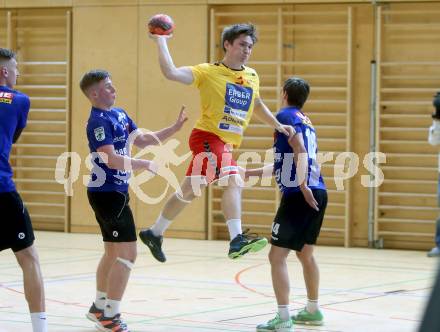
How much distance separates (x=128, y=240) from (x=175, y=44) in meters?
7.82

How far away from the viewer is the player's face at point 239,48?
20.6 ft

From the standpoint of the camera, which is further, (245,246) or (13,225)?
(245,246)

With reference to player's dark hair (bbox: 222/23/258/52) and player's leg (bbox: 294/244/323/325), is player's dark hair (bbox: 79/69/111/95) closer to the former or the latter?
player's dark hair (bbox: 222/23/258/52)

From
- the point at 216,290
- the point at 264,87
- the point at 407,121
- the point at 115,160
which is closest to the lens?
the point at 115,160

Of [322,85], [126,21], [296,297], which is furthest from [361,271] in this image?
[126,21]

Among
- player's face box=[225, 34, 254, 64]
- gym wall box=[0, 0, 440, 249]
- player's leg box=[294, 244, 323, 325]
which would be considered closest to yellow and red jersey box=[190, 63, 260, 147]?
player's face box=[225, 34, 254, 64]

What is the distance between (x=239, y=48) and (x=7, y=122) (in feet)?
6.59

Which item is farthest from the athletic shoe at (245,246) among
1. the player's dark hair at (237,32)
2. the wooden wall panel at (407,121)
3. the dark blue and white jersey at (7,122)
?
the wooden wall panel at (407,121)

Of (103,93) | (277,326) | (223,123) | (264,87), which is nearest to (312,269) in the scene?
(277,326)

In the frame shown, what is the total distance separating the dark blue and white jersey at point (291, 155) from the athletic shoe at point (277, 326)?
96 centimetres

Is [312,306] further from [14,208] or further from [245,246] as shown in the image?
[14,208]

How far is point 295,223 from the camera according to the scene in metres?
6.14

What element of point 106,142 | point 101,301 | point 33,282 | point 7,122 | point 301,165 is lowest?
point 101,301

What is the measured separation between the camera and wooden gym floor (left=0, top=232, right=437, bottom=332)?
642cm
